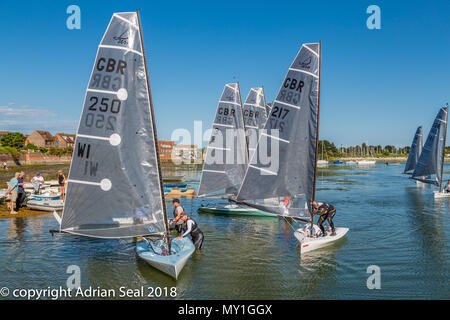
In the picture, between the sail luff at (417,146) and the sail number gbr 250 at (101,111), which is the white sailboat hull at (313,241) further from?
the sail luff at (417,146)

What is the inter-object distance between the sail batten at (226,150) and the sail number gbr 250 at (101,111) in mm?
11587

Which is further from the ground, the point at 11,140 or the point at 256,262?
the point at 11,140

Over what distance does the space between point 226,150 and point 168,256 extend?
11951 mm

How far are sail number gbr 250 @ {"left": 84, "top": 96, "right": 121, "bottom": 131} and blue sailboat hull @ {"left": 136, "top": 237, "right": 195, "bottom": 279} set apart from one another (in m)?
4.36

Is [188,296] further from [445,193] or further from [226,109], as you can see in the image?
[445,193]

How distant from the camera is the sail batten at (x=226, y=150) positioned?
22.0m

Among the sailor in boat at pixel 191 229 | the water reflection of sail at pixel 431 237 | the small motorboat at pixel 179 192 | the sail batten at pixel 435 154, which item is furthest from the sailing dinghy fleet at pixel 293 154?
the sail batten at pixel 435 154

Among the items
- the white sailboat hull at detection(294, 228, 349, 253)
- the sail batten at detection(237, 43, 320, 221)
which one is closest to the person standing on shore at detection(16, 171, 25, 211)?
the sail batten at detection(237, 43, 320, 221)

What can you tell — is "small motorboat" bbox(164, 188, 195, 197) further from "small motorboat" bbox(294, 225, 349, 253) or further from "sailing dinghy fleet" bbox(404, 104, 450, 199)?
"sailing dinghy fleet" bbox(404, 104, 450, 199)

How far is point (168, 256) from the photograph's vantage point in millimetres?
11039

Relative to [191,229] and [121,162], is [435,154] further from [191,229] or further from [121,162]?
[121,162]

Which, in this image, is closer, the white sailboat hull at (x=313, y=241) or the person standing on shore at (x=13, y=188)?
the white sailboat hull at (x=313, y=241)

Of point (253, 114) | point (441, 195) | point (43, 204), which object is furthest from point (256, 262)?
point (441, 195)

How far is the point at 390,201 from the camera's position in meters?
30.0
